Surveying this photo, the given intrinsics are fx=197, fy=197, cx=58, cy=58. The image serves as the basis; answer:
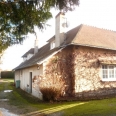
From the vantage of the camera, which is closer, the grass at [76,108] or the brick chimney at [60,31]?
the grass at [76,108]

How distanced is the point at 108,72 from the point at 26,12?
13.8 meters

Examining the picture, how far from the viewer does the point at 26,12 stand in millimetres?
7105

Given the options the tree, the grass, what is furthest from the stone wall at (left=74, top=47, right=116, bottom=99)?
the tree

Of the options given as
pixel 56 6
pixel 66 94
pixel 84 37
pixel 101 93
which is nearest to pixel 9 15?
pixel 56 6

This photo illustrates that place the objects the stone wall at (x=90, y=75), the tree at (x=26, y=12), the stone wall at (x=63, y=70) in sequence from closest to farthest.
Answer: the tree at (x=26, y=12)
the stone wall at (x=63, y=70)
the stone wall at (x=90, y=75)

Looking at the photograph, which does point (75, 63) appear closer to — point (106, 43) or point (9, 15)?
point (106, 43)

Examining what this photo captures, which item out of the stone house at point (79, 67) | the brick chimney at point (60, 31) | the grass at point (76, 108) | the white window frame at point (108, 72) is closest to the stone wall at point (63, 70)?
the stone house at point (79, 67)

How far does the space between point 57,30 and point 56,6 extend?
12.9m

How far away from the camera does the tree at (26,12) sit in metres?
6.52

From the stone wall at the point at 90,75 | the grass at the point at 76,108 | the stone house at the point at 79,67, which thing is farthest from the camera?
the stone wall at the point at 90,75

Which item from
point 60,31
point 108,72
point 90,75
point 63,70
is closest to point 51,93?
point 63,70

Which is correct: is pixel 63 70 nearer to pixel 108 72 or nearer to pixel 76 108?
pixel 108 72

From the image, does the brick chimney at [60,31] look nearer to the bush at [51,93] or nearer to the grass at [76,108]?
the bush at [51,93]

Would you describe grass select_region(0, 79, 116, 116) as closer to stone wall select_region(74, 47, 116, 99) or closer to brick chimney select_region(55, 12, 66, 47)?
stone wall select_region(74, 47, 116, 99)
